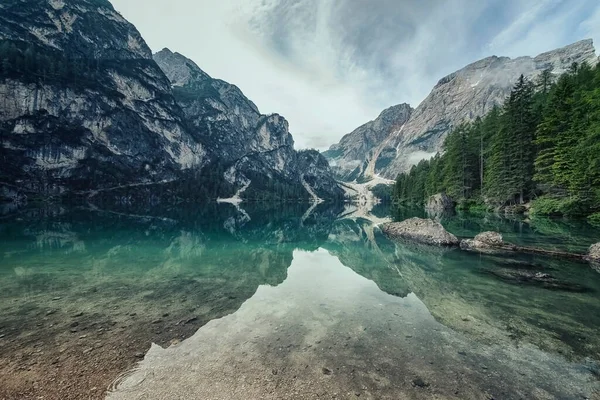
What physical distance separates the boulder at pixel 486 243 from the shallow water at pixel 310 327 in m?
3.12

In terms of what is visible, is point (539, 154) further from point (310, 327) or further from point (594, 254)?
point (310, 327)

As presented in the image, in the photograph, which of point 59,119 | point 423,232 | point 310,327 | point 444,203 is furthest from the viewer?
point 59,119

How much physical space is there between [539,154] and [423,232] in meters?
29.9

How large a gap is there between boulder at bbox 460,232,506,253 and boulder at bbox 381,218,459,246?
138 centimetres

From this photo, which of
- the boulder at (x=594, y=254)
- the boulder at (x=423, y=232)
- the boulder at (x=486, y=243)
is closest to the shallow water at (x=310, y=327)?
the boulder at (x=594, y=254)

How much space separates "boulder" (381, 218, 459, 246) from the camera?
87.4ft

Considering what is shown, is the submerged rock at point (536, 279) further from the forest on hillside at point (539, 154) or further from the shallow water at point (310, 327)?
the forest on hillside at point (539, 154)

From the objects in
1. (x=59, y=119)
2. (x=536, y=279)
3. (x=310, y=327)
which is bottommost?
(x=310, y=327)

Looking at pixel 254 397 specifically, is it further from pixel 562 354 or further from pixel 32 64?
pixel 32 64

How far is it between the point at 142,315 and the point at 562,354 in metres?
13.4

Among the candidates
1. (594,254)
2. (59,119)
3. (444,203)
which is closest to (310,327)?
(594,254)

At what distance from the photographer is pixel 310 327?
32.9 feet

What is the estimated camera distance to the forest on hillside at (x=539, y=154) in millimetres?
32812

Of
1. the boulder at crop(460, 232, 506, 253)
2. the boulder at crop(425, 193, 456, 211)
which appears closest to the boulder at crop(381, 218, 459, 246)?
the boulder at crop(460, 232, 506, 253)
